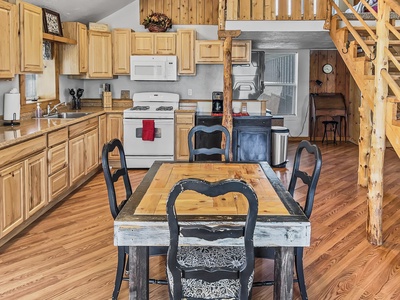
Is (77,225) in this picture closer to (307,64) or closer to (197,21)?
(197,21)

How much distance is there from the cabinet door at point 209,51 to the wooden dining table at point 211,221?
4.69m

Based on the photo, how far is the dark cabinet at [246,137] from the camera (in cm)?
675

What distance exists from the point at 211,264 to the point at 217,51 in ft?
17.6

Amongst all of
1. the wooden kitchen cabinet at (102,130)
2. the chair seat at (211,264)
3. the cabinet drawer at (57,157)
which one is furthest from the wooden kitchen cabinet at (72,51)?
the chair seat at (211,264)

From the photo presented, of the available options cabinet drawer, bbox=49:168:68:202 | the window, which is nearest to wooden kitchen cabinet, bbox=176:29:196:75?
cabinet drawer, bbox=49:168:68:202

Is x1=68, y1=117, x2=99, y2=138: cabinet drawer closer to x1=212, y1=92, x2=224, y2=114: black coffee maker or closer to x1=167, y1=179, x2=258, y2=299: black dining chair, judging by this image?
x1=212, y1=92, x2=224, y2=114: black coffee maker

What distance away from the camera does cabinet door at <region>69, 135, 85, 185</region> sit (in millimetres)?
5133

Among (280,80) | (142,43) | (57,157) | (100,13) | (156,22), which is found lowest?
(57,157)

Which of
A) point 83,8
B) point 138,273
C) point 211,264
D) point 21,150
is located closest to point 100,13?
point 83,8

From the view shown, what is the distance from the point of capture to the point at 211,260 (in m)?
2.15

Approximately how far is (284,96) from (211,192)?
356 inches

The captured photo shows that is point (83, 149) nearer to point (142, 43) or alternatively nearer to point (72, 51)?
point (72, 51)

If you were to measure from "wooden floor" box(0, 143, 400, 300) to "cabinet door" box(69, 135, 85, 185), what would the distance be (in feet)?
0.92

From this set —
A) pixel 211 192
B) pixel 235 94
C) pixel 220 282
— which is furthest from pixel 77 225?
pixel 235 94
